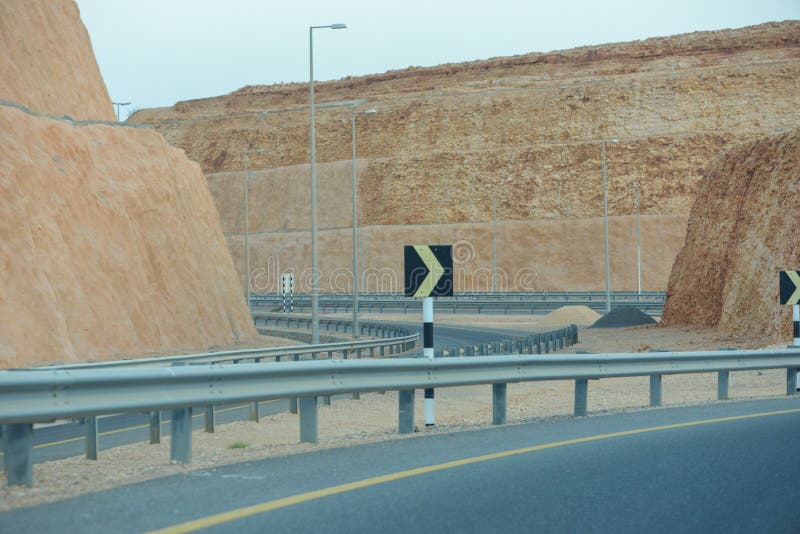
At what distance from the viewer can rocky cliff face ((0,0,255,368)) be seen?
27281mm

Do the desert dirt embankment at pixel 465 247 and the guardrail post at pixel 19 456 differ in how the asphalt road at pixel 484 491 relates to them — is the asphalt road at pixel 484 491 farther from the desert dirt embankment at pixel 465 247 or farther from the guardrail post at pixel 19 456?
the desert dirt embankment at pixel 465 247

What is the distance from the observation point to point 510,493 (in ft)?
27.9

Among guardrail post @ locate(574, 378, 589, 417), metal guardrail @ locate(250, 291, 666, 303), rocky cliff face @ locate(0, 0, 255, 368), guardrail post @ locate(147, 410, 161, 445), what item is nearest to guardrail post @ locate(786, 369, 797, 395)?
guardrail post @ locate(574, 378, 589, 417)

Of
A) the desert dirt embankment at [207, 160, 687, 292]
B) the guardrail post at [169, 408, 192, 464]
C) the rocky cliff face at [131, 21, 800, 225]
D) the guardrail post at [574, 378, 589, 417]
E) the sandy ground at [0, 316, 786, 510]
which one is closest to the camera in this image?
the sandy ground at [0, 316, 786, 510]

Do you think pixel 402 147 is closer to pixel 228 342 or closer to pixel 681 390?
pixel 228 342

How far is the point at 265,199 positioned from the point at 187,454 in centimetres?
11274

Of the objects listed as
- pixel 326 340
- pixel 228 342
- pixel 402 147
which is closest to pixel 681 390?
pixel 228 342

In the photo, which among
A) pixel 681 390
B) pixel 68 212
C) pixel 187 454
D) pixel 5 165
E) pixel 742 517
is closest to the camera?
pixel 742 517

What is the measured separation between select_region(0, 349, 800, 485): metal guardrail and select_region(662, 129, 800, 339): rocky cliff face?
21.4m

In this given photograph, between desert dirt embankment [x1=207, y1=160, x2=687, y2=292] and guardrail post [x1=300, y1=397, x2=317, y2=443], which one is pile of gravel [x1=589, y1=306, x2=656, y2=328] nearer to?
desert dirt embankment [x1=207, y1=160, x2=687, y2=292]

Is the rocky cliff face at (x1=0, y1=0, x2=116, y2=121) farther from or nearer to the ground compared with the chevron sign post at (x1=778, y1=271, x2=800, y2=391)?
farther from the ground

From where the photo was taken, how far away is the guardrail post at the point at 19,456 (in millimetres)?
8836

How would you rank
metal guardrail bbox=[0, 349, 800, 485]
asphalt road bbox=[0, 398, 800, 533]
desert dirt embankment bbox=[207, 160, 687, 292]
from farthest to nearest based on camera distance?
desert dirt embankment bbox=[207, 160, 687, 292] → metal guardrail bbox=[0, 349, 800, 485] → asphalt road bbox=[0, 398, 800, 533]

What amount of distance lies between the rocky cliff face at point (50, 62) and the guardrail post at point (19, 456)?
2740 cm
